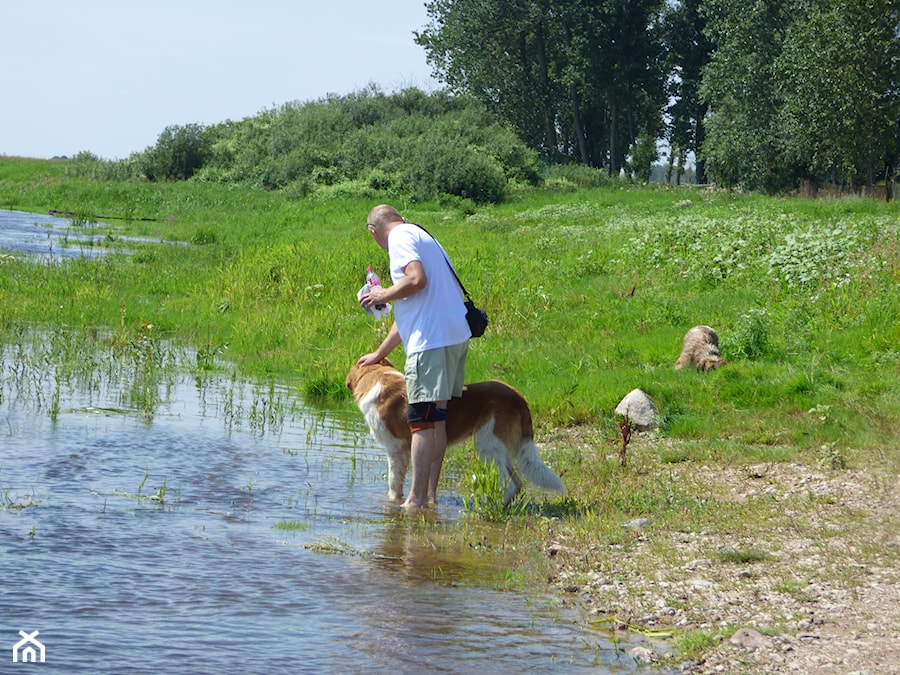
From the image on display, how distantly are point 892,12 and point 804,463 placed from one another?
36.1 m

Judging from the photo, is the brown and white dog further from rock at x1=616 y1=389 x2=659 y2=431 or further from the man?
rock at x1=616 y1=389 x2=659 y2=431

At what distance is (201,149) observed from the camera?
48969mm

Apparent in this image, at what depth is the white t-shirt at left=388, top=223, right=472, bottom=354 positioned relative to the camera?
7273 mm

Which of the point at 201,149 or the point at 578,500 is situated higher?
the point at 201,149

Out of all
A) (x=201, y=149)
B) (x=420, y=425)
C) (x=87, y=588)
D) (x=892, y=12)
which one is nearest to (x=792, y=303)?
(x=420, y=425)

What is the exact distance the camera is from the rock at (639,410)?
1001 centimetres

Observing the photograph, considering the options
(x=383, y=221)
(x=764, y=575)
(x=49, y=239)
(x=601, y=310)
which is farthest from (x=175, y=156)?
(x=764, y=575)

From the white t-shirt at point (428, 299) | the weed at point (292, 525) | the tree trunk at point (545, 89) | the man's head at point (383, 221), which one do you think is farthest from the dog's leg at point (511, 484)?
the tree trunk at point (545, 89)

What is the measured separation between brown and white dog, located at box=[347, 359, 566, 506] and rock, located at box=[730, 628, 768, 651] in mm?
2702

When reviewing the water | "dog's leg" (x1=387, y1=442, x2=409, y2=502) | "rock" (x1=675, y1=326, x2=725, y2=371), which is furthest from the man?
the water

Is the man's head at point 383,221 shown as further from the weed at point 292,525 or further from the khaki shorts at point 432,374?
the weed at point 292,525

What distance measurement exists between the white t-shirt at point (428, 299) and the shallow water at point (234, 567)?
131 cm

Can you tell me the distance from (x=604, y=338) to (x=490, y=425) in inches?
240

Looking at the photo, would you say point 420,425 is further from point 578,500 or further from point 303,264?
point 303,264
